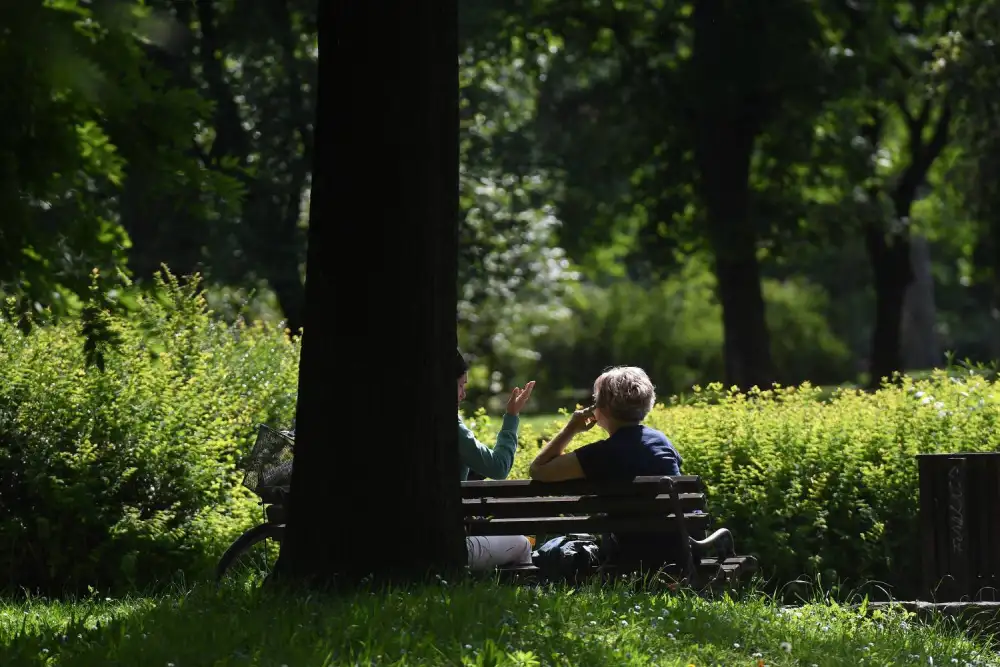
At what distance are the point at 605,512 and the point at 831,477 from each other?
2879 millimetres

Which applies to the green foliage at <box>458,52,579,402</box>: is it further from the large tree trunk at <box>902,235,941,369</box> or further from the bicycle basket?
the bicycle basket

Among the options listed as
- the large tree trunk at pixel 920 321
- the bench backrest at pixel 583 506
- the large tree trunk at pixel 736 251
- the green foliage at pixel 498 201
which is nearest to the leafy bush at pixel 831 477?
the bench backrest at pixel 583 506

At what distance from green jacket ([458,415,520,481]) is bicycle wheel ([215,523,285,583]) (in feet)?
3.28

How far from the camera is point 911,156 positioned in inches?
1067

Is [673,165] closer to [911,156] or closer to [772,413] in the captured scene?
Answer: [911,156]

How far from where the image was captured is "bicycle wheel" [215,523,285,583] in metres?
7.42

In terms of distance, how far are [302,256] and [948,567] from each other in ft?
48.5

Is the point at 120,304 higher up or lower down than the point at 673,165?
lower down

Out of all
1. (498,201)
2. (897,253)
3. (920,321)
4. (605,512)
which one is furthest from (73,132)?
Answer: (920,321)

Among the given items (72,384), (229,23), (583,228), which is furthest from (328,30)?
(583,228)

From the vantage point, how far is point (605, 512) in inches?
276

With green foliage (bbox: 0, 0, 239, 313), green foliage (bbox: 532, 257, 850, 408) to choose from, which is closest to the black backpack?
green foliage (bbox: 0, 0, 239, 313)

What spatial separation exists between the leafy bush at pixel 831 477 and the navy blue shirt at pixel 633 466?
198 centimetres

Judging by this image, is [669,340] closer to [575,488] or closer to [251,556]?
[251,556]
